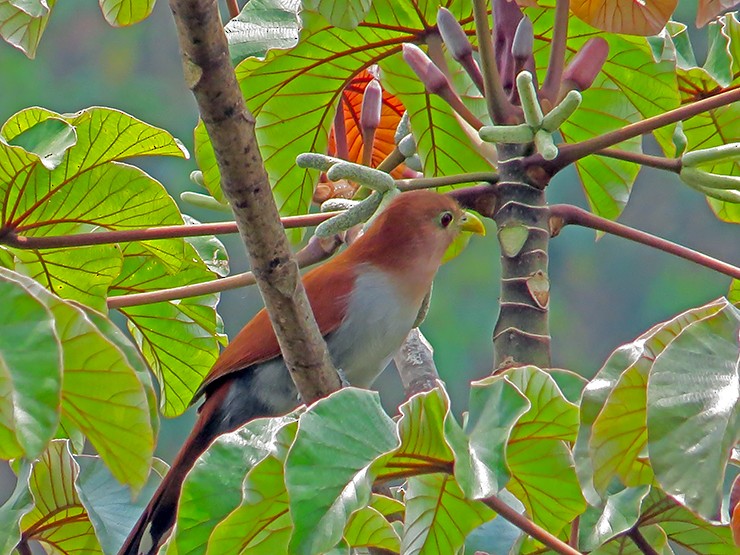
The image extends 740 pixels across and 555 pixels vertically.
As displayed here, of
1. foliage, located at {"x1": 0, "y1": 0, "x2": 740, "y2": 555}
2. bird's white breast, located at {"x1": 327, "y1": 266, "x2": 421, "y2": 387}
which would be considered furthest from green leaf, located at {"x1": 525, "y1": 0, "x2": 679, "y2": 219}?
bird's white breast, located at {"x1": 327, "y1": 266, "x2": 421, "y2": 387}

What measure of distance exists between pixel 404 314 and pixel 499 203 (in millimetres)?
562

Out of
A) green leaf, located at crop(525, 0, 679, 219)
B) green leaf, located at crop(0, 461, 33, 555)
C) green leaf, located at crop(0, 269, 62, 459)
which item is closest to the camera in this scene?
green leaf, located at crop(0, 269, 62, 459)

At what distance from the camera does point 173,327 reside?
1702 mm

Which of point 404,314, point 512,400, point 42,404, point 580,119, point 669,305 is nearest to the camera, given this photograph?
point 42,404

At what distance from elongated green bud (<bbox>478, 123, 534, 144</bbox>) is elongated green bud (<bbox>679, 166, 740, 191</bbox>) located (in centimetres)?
19

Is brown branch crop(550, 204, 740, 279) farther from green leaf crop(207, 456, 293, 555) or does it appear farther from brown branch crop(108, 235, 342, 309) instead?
green leaf crop(207, 456, 293, 555)

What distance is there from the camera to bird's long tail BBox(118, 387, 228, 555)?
1.42 m

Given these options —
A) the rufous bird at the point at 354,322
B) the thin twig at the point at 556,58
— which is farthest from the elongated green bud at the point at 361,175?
the rufous bird at the point at 354,322

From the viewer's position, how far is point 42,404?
807 mm

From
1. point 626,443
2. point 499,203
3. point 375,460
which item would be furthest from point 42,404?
point 499,203

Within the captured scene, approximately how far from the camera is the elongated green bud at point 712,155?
3.98 feet

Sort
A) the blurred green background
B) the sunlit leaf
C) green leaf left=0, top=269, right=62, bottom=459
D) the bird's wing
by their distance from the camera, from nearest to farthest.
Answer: green leaf left=0, top=269, right=62, bottom=459 → the sunlit leaf → the bird's wing → the blurred green background

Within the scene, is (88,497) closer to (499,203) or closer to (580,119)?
(499,203)

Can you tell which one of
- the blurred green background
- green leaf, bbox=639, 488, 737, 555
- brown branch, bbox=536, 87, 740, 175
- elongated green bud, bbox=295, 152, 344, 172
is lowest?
the blurred green background
